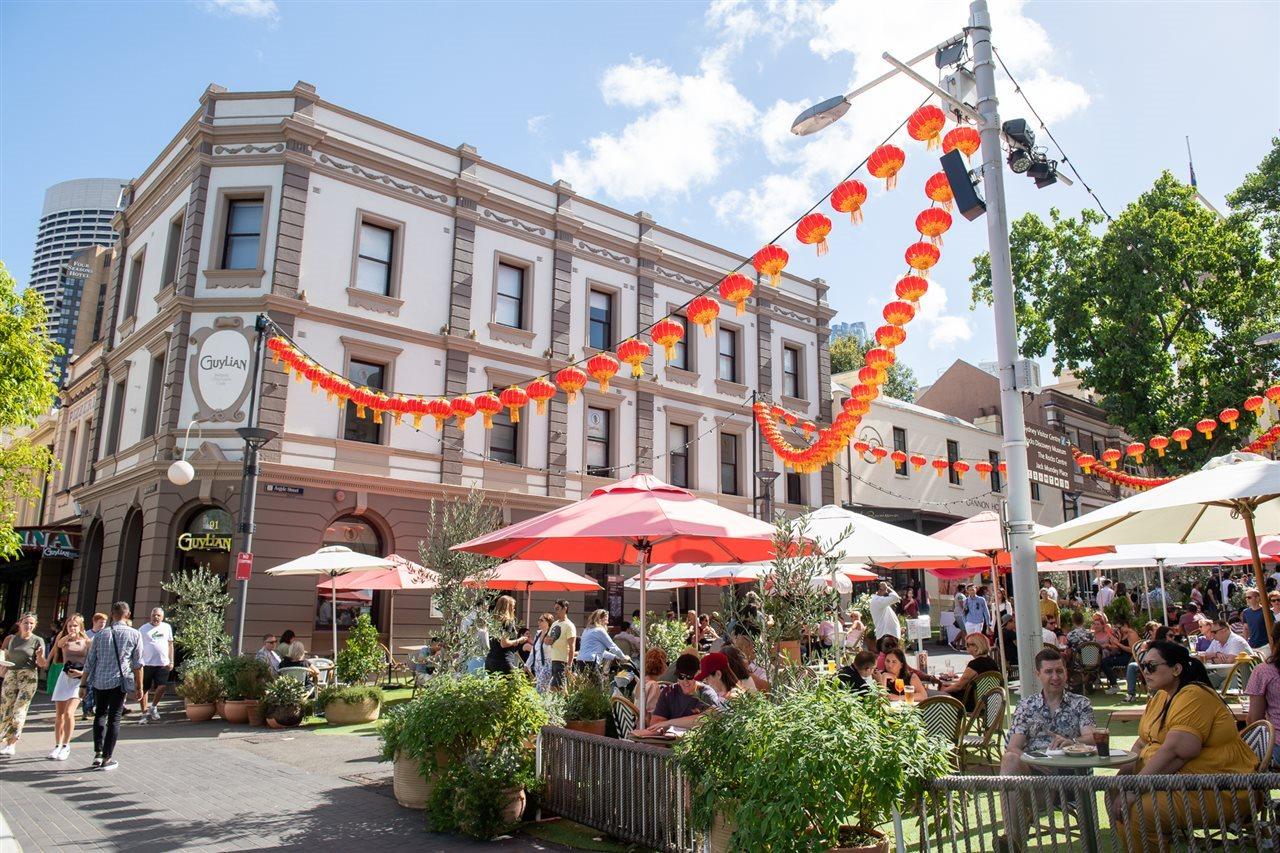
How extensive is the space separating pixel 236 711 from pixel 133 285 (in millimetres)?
15496

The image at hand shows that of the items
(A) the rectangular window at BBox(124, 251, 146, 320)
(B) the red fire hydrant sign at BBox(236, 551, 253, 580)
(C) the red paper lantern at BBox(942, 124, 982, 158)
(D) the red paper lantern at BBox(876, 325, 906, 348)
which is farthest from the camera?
(A) the rectangular window at BBox(124, 251, 146, 320)

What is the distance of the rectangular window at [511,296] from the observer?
954 inches

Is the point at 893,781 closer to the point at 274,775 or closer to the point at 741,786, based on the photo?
the point at 741,786

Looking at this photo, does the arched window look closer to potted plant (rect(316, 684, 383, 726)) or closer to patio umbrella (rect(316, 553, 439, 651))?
patio umbrella (rect(316, 553, 439, 651))

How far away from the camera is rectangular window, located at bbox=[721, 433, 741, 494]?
28938 mm

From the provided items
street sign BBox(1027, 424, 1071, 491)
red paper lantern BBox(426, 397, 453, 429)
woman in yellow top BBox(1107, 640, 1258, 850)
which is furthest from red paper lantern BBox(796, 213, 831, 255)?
red paper lantern BBox(426, 397, 453, 429)

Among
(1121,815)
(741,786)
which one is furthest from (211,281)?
(1121,815)

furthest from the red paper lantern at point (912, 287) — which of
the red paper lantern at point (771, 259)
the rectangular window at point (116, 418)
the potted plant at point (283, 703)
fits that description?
the rectangular window at point (116, 418)

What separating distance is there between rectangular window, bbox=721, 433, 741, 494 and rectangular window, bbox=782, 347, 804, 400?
3.13 m

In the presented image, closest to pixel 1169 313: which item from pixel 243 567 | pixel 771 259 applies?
pixel 771 259

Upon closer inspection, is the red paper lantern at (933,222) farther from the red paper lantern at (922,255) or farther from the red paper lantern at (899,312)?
the red paper lantern at (899,312)

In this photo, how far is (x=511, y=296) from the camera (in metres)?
24.4

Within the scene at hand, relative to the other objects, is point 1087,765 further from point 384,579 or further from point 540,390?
point 384,579

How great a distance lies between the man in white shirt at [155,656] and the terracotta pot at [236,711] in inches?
51.6
